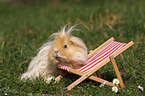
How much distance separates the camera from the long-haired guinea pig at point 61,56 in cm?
332

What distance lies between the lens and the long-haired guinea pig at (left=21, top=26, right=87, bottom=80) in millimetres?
3322

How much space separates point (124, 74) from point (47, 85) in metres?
1.60

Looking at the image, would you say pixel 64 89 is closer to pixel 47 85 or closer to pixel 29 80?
pixel 47 85

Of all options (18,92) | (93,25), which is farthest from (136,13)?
(18,92)

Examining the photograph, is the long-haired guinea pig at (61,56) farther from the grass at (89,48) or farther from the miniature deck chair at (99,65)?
the grass at (89,48)

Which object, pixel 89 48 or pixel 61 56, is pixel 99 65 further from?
pixel 89 48

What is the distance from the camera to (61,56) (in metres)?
3.29

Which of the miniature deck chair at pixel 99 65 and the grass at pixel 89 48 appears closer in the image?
the miniature deck chair at pixel 99 65

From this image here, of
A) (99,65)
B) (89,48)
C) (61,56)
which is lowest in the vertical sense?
(99,65)

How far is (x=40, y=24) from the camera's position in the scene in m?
7.15

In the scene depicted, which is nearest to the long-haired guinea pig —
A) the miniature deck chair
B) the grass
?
the miniature deck chair

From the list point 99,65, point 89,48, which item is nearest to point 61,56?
point 99,65

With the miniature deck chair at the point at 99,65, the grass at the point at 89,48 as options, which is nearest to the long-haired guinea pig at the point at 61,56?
the miniature deck chair at the point at 99,65

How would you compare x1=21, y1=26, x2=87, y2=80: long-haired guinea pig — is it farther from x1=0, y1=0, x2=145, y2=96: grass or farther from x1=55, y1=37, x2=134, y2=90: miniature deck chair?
x1=0, y1=0, x2=145, y2=96: grass
